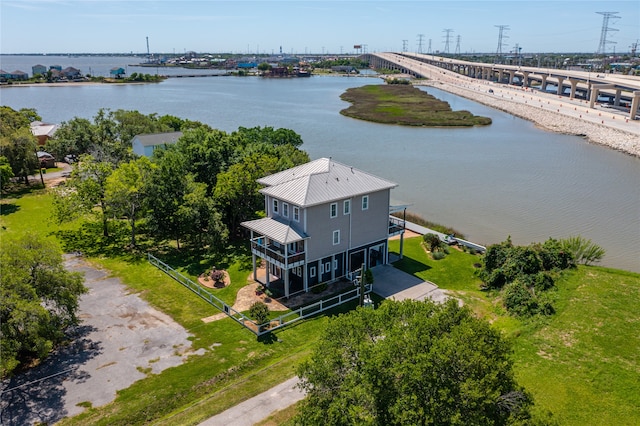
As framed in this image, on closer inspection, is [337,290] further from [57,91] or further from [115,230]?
[57,91]

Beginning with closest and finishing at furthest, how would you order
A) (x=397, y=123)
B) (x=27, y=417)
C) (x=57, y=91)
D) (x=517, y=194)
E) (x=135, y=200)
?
(x=27, y=417) → (x=135, y=200) → (x=517, y=194) → (x=397, y=123) → (x=57, y=91)

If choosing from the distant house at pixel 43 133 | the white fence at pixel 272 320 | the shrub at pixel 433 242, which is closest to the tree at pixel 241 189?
the white fence at pixel 272 320

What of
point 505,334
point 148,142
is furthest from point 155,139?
point 505,334

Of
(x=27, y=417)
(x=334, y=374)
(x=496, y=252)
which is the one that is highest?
(x=334, y=374)

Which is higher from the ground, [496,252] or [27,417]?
[496,252]

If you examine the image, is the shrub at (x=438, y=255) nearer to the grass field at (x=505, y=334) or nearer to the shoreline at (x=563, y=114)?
the grass field at (x=505, y=334)

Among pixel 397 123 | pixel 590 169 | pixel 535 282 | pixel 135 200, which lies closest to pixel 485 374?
pixel 535 282
